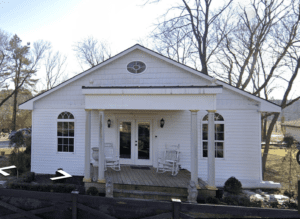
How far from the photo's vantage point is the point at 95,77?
8969mm

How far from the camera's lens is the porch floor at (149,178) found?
6.75m

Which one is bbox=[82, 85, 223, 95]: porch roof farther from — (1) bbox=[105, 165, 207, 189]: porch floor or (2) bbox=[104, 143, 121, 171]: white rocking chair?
(1) bbox=[105, 165, 207, 189]: porch floor

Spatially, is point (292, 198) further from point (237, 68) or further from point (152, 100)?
point (237, 68)

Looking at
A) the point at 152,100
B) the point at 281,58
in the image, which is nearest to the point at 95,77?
the point at 152,100

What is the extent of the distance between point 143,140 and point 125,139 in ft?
2.76

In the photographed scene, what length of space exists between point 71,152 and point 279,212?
8.42m

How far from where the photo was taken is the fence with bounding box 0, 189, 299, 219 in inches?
119

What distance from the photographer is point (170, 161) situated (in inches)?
311

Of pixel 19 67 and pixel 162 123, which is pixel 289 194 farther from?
pixel 19 67

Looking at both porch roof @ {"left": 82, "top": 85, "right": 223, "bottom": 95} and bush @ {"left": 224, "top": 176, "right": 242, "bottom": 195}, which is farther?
bush @ {"left": 224, "top": 176, "right": 242, "bottom": 195}

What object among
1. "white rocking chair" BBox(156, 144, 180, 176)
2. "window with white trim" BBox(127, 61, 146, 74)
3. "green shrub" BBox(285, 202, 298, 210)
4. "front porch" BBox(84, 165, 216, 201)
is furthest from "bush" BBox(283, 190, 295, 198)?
"window with white trim" BBox(127, 61, 146, 74)

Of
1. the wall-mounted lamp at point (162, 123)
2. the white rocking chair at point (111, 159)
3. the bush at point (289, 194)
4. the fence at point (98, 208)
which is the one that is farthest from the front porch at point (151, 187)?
the fence at point (98, 208)

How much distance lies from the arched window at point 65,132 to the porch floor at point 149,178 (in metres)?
2.43

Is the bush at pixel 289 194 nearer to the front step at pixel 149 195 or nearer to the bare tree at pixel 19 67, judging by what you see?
the front step at pixel 149 195
